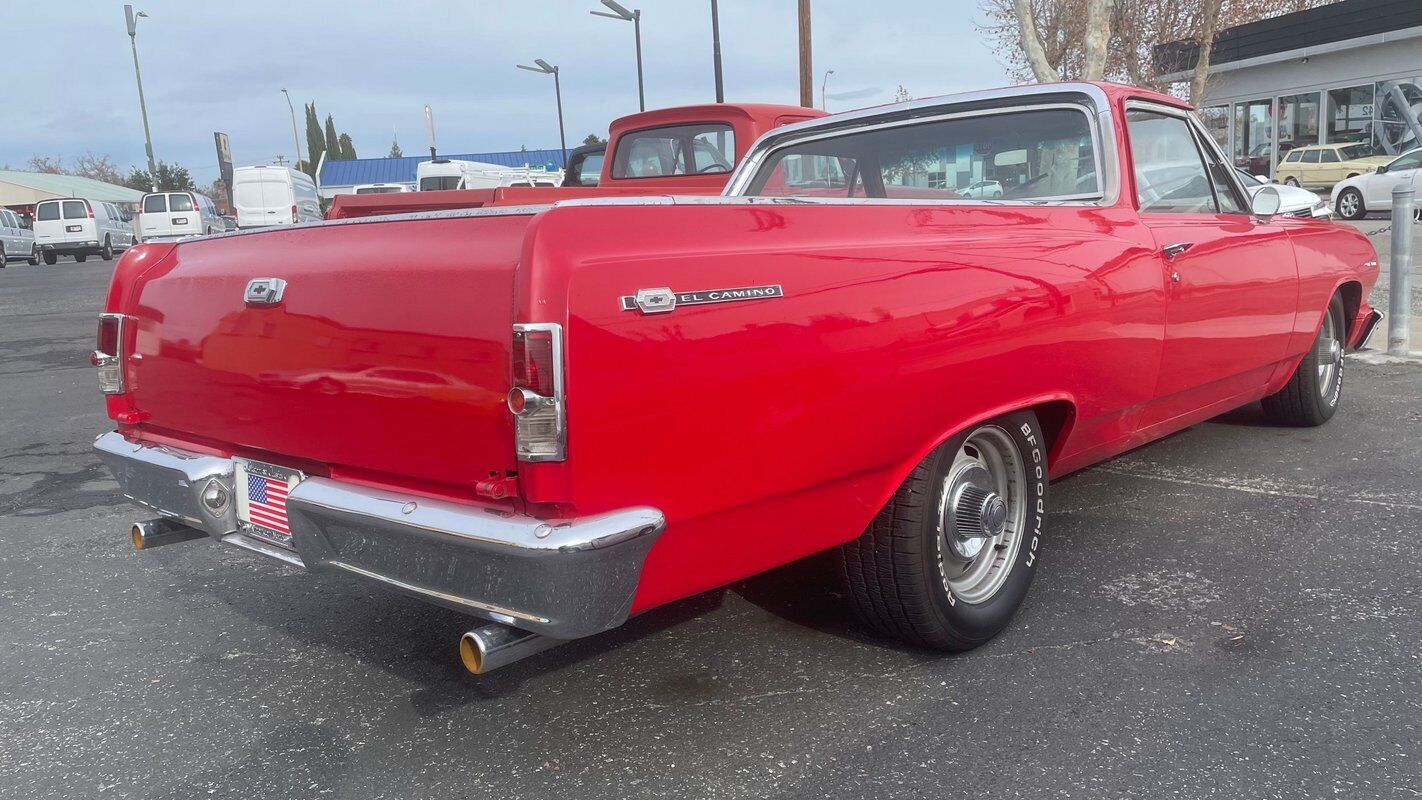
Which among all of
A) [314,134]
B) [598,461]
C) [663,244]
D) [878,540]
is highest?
[314,134]

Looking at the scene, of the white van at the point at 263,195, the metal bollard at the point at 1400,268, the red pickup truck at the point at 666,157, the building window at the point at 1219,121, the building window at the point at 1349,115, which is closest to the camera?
the metal bollard at the point at 1400,268

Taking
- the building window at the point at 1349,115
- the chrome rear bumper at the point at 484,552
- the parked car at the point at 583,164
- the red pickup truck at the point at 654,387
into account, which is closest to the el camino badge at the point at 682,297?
the red pickup truck at the point at 654,387

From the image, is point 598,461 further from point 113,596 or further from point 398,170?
point 398,170

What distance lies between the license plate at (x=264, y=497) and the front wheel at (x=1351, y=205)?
23.2 meters

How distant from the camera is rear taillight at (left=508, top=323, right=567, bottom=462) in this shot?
2.03 meters

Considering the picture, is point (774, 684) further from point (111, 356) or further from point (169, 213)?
point (169, 213)

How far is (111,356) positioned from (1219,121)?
115ft

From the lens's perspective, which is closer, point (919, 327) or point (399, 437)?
point (399, 437)

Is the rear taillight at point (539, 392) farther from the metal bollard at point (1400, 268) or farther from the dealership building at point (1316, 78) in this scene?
the dealership building at point (1316, 78)

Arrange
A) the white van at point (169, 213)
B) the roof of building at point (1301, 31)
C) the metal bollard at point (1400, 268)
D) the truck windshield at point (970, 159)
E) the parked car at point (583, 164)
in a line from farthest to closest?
1. the white van at point (169, 213)
2. the roof of building at point (1301, 31)
3. the parked car at point (583, 164)
4. the metal bollard at point (1400, 268)
5. the truck windshield at point (970, 159)

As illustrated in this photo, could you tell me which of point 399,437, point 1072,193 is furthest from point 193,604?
point 1072,193

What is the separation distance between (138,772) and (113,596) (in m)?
1.43

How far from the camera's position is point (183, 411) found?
9.63 ft

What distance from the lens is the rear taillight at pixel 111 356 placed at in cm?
313
